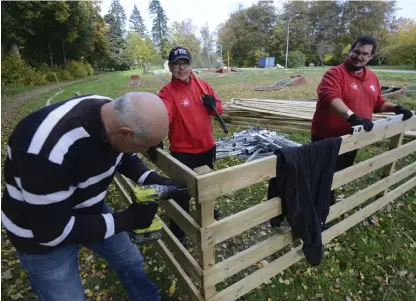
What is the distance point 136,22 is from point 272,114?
9445 cm

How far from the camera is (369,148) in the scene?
6336 millimetres

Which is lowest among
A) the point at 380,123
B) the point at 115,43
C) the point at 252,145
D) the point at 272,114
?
the point at 252,145

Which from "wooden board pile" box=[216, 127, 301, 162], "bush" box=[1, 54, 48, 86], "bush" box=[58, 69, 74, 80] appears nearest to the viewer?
"wooden board pile" box=[216, 127, 301, 162]

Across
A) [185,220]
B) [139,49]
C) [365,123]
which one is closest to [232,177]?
[185,220]

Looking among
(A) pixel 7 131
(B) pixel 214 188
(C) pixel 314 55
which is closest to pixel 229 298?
(B) pixel 214 188

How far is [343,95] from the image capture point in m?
3.32

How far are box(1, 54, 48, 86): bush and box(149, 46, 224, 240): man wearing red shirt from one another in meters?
23.9

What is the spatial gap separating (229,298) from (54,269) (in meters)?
1.56

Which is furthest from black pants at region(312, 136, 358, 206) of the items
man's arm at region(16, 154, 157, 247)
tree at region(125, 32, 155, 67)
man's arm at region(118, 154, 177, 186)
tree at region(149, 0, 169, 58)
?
tree at region(149, 0, 169, 58)

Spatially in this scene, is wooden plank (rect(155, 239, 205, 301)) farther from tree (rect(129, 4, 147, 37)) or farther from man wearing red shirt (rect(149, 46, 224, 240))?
tree (rect(129, 4, 147, 37))

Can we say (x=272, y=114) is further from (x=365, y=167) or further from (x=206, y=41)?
(x=206, y=41)

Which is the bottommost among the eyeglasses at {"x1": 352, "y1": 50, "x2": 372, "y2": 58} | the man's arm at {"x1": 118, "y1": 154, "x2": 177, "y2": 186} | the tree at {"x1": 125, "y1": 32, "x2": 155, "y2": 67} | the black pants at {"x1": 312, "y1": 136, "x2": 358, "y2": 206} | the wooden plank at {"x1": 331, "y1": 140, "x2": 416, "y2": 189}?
the black pants at {"x1": 312, "y1": 136, "x2": 358, "y2": 206}

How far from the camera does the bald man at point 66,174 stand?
4.36 ft

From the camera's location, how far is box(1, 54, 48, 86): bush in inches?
839
